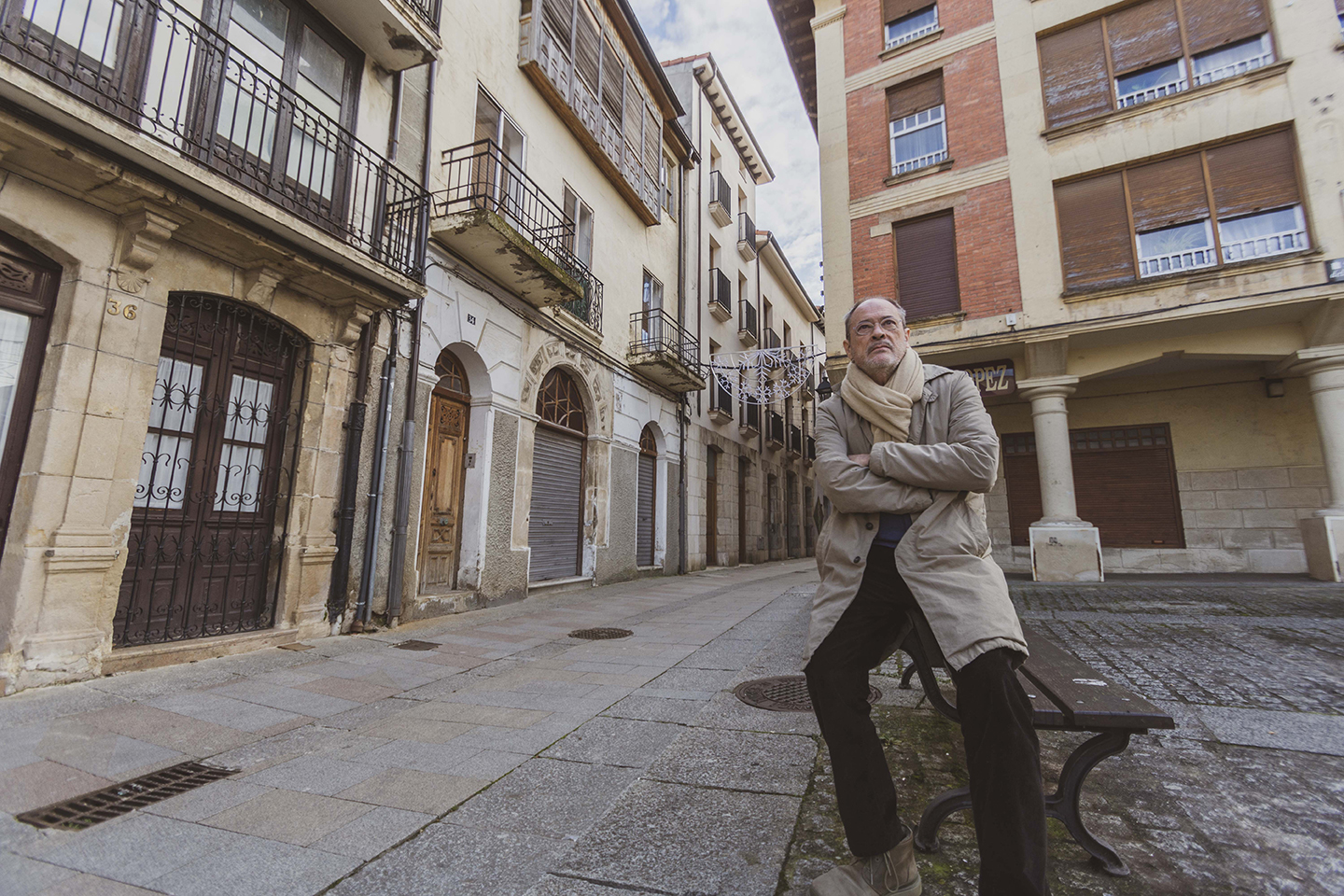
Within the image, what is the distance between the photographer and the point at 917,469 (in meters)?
1.94

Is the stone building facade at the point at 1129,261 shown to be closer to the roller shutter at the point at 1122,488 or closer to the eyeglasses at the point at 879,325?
the roller shutter at the point at 1122,488

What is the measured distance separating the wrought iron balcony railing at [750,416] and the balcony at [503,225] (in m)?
9.83

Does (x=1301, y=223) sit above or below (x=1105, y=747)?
above

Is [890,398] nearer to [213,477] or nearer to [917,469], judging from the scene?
[917,469]

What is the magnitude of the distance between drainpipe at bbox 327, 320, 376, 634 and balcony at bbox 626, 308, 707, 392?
666cm

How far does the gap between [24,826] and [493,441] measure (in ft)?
21.7

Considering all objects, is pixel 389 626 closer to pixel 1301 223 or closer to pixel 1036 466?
pixel 1036 466

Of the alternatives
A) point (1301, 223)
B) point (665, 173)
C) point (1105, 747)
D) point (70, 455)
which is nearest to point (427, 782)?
point (1105, 747)

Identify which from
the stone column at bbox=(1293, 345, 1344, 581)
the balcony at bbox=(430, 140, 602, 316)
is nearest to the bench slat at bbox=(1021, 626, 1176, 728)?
the balcony at bbox=(430, 140, 602, 316)

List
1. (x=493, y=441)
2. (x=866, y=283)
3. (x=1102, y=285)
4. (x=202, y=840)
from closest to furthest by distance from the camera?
→ (x=202, y=840) < (x=493, y=441) < (x=1102, y=285) < (x=866, y=283)

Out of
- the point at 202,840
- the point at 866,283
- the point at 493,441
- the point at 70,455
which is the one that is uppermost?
the point at 866,283

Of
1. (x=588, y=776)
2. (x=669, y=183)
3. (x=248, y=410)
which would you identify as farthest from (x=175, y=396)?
(x=669, y=183)

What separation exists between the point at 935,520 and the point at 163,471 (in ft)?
20.0

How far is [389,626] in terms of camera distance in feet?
22.0
